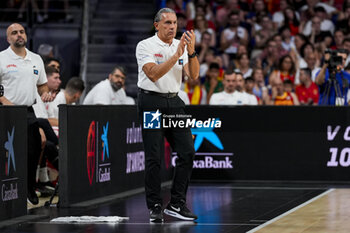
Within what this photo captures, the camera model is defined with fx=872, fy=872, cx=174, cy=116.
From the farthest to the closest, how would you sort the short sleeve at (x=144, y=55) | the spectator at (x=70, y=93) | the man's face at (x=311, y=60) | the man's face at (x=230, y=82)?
the man's face at (x=311, y=60), the man's face at (x=230, y=82), the spectator at (x=70, y=93), the short sleeve at (x=144, y=55)

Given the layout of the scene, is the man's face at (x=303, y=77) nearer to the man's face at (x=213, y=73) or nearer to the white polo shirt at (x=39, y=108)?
the man's face at (x=213, y=73)

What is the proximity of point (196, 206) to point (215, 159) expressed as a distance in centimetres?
381

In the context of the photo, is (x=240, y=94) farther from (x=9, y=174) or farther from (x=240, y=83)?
(x=9, y=174)

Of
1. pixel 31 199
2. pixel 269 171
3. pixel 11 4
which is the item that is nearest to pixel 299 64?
pixel 269 171

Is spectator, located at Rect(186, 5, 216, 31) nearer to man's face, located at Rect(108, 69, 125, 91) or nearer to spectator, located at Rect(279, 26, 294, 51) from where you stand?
spectator, located at Rect(279, 26, 294, 51)

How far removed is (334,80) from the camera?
1472 cm

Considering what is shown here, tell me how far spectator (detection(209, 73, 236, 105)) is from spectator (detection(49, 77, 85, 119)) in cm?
306

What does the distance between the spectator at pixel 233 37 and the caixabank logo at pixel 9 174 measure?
10.1m

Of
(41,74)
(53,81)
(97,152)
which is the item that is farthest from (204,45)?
(41,74)

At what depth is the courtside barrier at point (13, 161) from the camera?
32.3 ft

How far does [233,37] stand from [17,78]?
914 cm

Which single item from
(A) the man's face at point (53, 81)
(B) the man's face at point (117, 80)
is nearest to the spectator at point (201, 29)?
(B) the man's face at point (117, 80)

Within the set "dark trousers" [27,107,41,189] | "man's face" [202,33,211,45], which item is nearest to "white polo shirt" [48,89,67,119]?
"dark trousers" [27,107,41,189]

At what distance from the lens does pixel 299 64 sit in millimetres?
18781
